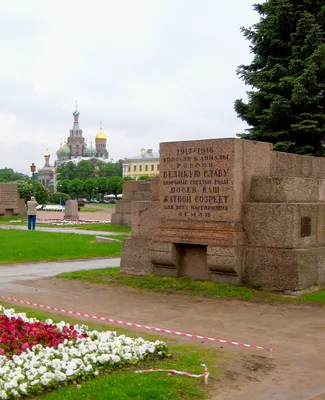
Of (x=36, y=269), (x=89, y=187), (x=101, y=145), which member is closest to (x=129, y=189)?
(x=36, y=269)

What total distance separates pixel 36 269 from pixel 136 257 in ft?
9.27

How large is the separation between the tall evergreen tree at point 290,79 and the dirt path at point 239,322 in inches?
469

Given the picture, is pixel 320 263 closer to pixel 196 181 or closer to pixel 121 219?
pixel 196 181

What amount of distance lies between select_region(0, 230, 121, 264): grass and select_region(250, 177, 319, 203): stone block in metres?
6.41

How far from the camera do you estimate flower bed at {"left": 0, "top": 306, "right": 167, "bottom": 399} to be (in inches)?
172

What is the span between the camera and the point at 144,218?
33.1 ft

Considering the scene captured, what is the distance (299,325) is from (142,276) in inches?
146

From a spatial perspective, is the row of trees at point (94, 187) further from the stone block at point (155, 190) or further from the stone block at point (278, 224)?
the stone block at point (278, 224)

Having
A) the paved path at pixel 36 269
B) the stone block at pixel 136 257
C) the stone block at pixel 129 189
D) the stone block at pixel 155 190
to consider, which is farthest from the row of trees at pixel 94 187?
the stone block at pixel 155 190

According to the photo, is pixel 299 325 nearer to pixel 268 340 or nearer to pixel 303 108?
pixel 268 340

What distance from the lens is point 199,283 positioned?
29.5 feet

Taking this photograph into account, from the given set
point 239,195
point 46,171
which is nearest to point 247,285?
point 239,195

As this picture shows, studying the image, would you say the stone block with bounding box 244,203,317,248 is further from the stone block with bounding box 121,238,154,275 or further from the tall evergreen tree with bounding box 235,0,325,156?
the tall evergreen tree with bounding box 235,0,325,156

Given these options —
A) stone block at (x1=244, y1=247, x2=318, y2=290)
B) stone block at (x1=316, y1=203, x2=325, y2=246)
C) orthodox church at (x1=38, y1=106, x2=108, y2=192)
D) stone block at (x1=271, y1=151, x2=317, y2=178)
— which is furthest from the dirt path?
orthodox church at (x1=38, y1=106, x2=108, y2=192)
